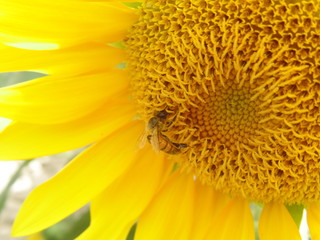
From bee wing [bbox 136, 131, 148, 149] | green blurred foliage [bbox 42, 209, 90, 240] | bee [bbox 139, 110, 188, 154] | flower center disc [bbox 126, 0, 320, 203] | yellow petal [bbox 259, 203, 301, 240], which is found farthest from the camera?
green blurred foliage [bbox 42, 209, 90, 240]

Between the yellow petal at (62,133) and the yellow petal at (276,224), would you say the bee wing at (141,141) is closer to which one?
the yellow petal at (62,133)

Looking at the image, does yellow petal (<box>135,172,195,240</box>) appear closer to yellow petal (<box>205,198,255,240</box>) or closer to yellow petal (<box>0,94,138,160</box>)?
yellow petal (<box>205,198,255,240</box>)

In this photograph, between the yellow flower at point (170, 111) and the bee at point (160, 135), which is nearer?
the yellow flower at point (170, 111)

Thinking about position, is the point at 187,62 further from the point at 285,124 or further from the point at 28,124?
the point at 28,124

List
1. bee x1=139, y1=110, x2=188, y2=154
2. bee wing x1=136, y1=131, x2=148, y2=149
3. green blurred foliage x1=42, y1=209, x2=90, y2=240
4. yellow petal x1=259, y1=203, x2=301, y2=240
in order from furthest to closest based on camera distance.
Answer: green blurred foliage x1=42, y1=209, x2=90, y2=240, yellow petal x1=259, y1=203, x2=301, y2=240, bee wing x1=136, y1=131, x2=148, y2=149, bee x1=139, y1=110, x2=188, y2=154

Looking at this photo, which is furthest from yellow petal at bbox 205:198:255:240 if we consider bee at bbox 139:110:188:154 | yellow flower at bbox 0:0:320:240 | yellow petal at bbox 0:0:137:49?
yellow petal at bbox 0:0:137:49

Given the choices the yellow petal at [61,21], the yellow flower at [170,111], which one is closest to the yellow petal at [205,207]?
the yellow flower at [170,111]
